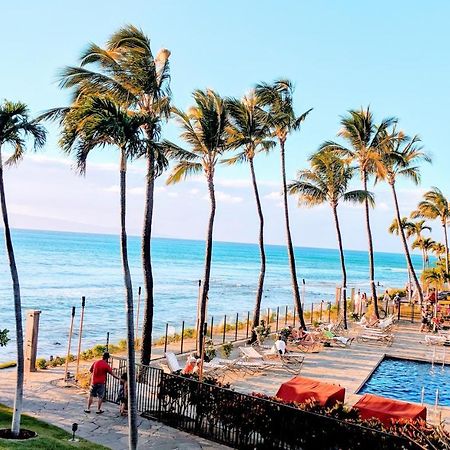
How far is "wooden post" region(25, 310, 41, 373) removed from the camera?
14359 mm

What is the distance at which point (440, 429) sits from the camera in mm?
5898

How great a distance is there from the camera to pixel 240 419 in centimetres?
937

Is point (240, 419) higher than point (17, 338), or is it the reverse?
point (17, 338)

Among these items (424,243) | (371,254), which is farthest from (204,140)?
(424,243)

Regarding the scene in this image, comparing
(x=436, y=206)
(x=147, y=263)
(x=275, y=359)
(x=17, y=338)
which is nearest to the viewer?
(x=17, y=338)

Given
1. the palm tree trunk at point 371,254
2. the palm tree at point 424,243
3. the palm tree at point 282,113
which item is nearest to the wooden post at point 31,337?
the palm tree at point 282,113

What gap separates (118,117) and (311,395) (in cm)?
659

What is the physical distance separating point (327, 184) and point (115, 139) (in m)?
18.4

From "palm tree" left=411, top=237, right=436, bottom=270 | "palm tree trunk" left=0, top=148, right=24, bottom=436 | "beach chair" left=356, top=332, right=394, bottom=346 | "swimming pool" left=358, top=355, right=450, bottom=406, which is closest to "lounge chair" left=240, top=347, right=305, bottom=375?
"swimming pool" left=358, top=355, right=450, bottom=406

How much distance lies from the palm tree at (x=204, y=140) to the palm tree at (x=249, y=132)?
1817 millimetres

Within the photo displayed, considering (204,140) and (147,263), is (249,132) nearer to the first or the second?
(204,140)

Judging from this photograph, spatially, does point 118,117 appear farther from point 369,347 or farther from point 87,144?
point 369,347

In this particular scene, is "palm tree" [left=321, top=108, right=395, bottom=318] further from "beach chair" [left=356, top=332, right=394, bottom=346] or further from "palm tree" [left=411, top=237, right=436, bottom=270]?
"palm tree" [left=411, top=237, right=436, bottom=270]

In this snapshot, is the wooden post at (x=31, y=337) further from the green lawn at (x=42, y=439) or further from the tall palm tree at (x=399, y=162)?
the tall palm tree at (x=399, y=162)
